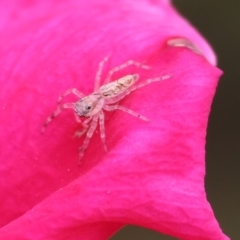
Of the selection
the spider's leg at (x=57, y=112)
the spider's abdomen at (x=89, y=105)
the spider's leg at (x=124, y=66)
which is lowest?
the spider's abdomen at (x=89, y=105)

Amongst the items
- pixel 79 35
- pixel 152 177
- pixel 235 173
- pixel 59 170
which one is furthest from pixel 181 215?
pixel 235 173

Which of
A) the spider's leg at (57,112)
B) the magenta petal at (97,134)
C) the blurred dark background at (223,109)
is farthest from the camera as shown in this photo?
the blurred dark background at (223,109)

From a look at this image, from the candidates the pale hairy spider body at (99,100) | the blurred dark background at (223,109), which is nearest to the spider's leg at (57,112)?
the pale hairy spider body at (99,100)

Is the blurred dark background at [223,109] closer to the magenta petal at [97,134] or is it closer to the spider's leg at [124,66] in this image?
the magenta petal at [97,134]

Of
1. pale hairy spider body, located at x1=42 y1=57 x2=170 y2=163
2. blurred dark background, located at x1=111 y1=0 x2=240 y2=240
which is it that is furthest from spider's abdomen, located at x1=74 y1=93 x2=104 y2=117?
blurred dark background, located at x1=111 y1=0 x2=240 y2=240

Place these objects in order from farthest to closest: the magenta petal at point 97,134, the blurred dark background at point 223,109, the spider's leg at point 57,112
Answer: the blurred dark background at point 223,109 → the spider's leg at point 57,112 → the magenta petal at point 97,134

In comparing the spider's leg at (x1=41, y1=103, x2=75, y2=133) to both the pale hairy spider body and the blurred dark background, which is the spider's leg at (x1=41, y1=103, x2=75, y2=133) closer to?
the pale hairy spider body

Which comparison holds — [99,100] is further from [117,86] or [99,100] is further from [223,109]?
[223,109]

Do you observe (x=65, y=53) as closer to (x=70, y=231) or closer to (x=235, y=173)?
(x=70, y=231)
